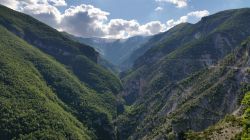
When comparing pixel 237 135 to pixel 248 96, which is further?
pixel 237 135

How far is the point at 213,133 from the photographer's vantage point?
155 metres

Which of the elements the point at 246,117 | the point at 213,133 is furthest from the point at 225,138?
the point at 246,117

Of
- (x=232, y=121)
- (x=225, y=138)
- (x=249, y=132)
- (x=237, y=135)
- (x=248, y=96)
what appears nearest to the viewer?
(x=249, y=132)

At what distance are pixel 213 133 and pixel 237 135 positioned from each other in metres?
21.5

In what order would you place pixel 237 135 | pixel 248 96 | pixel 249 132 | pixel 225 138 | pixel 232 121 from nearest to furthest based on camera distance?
pixel 249 132 → pixel 248 96 → pixel 237 135 → pixel 225 138 → pixel 232 121

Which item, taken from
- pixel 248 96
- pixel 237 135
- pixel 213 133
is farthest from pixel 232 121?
pixel 248 96

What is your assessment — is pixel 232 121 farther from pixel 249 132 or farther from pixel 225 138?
pixel 249 132

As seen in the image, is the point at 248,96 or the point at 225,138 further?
the point at 225,138

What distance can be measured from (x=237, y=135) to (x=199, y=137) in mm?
20911

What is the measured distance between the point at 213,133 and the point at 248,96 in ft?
110

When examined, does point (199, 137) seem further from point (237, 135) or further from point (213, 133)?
point (237, 135)

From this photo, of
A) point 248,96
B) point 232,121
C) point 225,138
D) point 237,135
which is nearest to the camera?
point 248,96

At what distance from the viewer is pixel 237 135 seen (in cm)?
13425

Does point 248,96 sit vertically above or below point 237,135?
above
